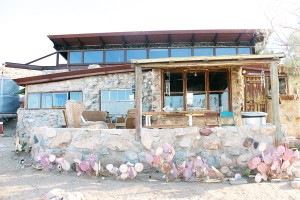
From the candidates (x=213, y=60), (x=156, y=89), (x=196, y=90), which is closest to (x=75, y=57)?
(x=156, y=89)

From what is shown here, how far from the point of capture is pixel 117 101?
33.8ft

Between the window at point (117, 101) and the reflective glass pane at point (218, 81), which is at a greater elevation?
the reflective glass pane at point (218, 81)

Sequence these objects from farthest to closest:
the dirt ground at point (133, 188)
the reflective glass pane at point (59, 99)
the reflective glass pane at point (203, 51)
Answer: the reflective glass pane at point (203, 51) → the reflective glass pane at point (59, 99) → the dirt ground at point (133, 188)

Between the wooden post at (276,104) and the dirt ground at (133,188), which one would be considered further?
the wooden post at (276,104)

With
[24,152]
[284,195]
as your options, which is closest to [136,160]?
[284,195]

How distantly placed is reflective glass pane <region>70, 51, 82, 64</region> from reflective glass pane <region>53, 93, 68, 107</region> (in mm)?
3559

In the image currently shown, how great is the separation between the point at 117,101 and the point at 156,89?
1.80 m

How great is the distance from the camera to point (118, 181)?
499 cm

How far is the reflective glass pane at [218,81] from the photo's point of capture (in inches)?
374

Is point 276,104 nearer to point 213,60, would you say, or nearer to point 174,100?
point 213,60

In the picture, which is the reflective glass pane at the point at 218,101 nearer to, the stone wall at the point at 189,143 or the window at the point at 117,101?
the window at the point at 117,101

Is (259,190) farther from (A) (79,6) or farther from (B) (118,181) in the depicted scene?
(A) (79,6)

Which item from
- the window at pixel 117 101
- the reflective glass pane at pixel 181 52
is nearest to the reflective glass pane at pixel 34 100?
the window at pixel 117 101

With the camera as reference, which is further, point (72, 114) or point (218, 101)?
point (218, 101)
